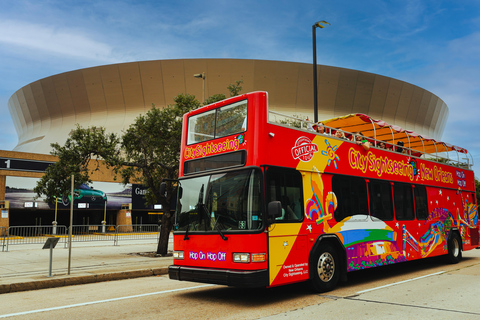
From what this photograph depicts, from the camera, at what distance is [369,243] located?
9.11 meters

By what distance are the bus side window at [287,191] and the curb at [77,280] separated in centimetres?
613

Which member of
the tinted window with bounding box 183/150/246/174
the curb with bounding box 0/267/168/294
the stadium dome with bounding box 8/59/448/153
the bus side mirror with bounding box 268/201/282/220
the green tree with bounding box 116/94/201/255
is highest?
the stadium dome with bounding box 8/59/448/153

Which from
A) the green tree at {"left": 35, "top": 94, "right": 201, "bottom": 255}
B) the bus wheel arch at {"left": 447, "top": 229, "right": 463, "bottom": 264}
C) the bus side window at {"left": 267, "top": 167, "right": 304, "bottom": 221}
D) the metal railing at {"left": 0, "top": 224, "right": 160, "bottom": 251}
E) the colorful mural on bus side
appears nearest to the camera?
the bus side window at {"left": 267, "top": 167, "right": 304, "bottom": 221}

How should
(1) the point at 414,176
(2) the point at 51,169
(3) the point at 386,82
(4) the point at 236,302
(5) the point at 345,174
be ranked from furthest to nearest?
1. (3) the point at 386,82
2. (2) the point at 51,169
3. (1) the point at 414,176
4. (5) the point at 345,174
5. (4) the point at 236,302

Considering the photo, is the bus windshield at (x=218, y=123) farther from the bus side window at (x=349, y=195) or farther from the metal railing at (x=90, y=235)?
the metal railing at (x=90, y=235)

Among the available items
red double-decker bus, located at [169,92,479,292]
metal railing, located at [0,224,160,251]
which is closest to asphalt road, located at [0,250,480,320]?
red double-decker bus, located at [169,92,479,292]

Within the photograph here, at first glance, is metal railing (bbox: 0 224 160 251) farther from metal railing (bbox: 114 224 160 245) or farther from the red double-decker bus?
the red double-decker bus

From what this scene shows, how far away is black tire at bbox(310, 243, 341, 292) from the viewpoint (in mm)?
7672

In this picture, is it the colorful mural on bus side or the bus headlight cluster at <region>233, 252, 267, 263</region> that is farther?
the colorful mural on bus side

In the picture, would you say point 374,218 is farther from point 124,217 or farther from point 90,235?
point 124,217

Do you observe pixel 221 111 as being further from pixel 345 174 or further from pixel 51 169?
pixel 51 169

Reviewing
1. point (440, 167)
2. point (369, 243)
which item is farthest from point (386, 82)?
point (369, 243)

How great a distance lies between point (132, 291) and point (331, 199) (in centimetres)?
464

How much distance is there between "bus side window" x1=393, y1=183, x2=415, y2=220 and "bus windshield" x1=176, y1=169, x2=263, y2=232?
4.98 m
